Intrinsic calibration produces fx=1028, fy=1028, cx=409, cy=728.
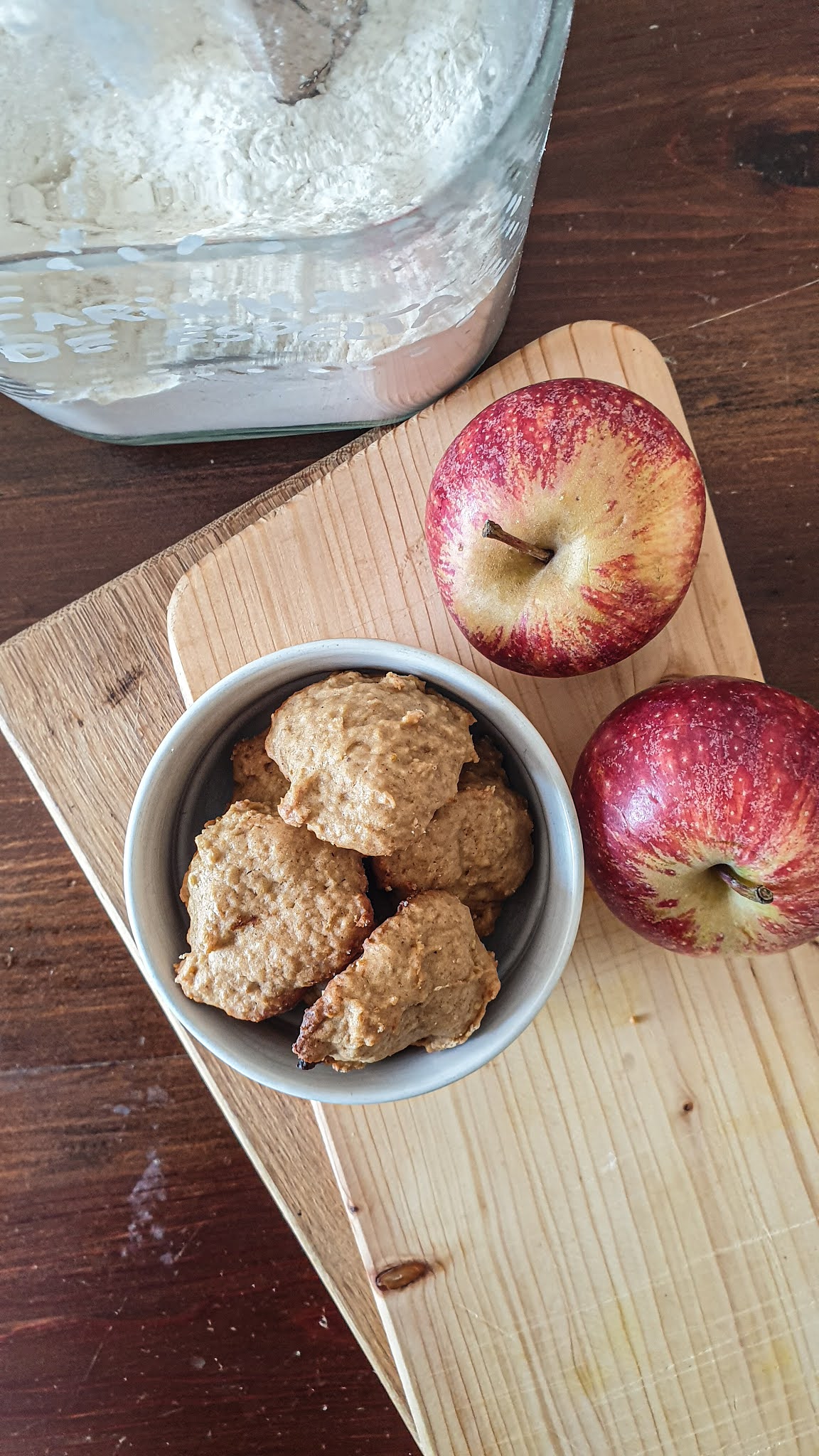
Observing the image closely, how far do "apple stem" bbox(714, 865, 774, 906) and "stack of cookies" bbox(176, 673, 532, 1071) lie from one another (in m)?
0.16

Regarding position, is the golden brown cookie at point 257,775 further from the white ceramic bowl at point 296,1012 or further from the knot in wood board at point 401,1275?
the knot in wood board at point 401,1275

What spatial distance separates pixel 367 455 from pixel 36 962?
57 cm

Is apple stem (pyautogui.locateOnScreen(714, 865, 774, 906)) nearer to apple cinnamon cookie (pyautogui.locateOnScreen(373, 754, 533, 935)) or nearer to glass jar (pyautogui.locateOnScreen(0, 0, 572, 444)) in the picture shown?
apple cinnamon cookie (pyautogui.locateOnScreen(373, 754, 533, 935))

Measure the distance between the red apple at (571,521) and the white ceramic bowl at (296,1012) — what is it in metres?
0.08

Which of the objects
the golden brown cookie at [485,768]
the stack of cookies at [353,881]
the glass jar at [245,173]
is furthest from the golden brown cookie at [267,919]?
the glass jar at [245,173]

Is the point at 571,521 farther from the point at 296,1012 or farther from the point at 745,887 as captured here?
the point at 296,1012

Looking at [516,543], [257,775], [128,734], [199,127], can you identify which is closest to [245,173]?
[199,127]

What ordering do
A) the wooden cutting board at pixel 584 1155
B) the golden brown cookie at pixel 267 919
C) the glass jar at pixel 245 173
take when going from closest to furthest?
1. the glass jar at pixel 245 173
2. the golden brown cookie at pixel 267 919
3. the wooden cutting board at pixel 584 1155

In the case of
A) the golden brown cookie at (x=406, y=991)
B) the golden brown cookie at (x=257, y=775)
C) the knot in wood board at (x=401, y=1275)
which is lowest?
the knot in wood board at (x=401, y=1275)

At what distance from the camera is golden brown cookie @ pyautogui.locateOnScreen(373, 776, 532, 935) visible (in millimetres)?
661

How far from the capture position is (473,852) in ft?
2.22

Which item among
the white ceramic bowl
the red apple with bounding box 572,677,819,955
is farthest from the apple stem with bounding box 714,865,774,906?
the white ceramic bowl

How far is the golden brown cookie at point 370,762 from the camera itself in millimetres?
623

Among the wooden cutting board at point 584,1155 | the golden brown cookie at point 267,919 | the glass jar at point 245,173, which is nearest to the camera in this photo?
the glass jar at point 245,173
